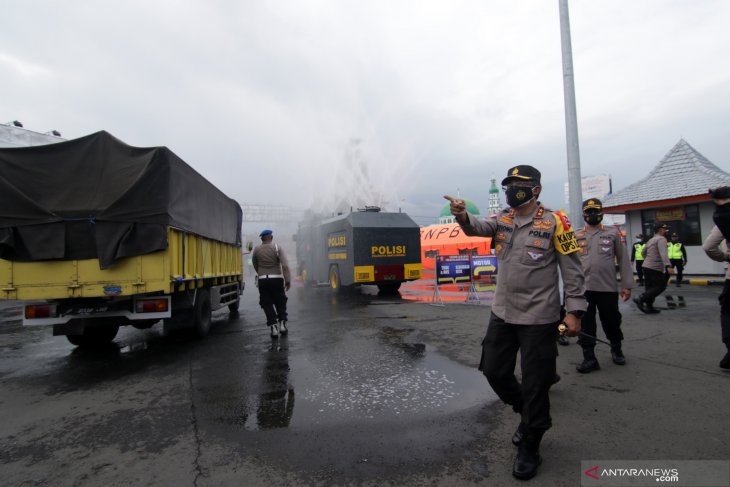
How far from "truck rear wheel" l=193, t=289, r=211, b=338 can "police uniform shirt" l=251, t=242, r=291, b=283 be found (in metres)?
1.05

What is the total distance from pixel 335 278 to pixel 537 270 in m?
11.7

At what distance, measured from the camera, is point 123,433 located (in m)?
3.37

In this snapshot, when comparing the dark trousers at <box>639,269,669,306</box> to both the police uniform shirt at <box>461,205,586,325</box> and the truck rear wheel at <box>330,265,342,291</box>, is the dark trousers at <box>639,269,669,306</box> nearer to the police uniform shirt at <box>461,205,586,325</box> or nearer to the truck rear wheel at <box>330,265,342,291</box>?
the police uniform shirt at <box>461,205,586,325</box>

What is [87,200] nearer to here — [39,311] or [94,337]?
[39,311]

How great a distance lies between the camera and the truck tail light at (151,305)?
549 centimetres

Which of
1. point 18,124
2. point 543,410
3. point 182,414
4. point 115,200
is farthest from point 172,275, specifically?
point 18,124

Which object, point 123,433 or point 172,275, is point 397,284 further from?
point 123,433

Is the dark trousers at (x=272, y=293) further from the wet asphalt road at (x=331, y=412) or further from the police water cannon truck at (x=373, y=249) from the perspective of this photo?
the police water cannon truck at (x=373, y=249)

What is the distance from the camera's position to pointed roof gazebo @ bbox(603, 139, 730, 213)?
14.1 metres

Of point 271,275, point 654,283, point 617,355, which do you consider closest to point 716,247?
point 617,355

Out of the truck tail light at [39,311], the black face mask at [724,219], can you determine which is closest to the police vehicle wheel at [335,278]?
the truck tail light at [39,311]

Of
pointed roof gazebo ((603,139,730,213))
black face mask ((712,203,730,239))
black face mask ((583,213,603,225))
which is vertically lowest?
black face mask ((712,203,730,239))

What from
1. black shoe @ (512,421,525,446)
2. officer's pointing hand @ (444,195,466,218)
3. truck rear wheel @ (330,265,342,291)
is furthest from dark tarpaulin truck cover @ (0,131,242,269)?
truck rear wheel @ (330,265,342,291)

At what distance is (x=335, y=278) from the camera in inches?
561
